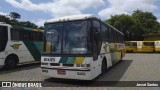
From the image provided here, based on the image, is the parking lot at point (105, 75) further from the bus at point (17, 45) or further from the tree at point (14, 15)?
the tree at point (14, 15)

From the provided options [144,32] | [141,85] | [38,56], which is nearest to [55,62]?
[141,85]

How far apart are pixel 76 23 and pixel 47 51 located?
66.9 inches

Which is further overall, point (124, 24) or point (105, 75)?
point (124, 24)

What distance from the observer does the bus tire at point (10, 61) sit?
13.8 m

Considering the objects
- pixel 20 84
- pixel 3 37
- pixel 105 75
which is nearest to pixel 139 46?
pixel 105 75

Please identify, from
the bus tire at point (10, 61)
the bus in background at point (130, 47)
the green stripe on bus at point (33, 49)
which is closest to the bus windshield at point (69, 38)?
the bus tire at point (10, 61)

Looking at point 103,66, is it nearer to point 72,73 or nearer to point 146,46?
point 72,73

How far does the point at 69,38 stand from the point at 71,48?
439 mm

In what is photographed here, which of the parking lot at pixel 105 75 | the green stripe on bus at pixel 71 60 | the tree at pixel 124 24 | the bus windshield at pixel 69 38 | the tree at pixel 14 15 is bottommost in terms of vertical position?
the parking lot at pixel 105 75

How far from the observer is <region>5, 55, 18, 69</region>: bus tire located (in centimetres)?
1384

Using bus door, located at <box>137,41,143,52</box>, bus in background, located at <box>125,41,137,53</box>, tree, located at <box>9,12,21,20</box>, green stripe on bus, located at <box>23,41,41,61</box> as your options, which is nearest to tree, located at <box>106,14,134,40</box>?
bus in background, located at <box>125,41,137,53</box>

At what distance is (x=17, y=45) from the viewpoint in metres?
14.7

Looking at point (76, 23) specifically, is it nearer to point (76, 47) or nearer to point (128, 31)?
point (76, 47)

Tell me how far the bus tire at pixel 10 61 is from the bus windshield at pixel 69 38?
193 inches
